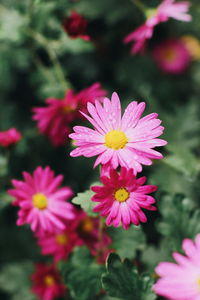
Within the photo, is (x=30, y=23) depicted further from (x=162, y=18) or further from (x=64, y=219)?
(x=64, y=219)

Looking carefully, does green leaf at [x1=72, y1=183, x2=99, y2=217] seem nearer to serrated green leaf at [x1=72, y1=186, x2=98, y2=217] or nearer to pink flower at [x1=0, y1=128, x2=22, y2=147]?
serrated green leaf at [x1=72, y1=186, x2=98, y2=217]

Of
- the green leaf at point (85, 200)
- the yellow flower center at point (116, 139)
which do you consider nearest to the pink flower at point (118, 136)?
the yellow flower center at point (116, 139)

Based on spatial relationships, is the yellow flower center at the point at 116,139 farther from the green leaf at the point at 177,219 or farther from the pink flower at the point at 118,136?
the green leaf at the point at 177,219

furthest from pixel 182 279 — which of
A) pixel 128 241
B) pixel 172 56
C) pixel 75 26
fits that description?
pixel 172 56

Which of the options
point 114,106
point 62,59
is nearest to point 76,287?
point 114,106

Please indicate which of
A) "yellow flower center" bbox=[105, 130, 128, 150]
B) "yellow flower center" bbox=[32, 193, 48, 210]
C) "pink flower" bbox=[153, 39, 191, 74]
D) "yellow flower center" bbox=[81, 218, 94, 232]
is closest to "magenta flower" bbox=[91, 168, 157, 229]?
"yellow flower center" bbox=[105, 130, 128, 150]
